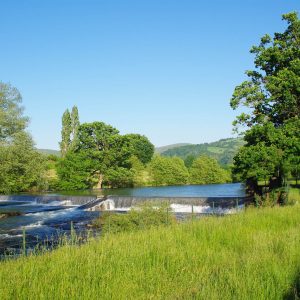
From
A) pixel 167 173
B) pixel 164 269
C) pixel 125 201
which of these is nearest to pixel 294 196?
pixel 164 269

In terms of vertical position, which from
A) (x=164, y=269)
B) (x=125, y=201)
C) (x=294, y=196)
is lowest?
(x=125, y=201)

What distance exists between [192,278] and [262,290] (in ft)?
3.89

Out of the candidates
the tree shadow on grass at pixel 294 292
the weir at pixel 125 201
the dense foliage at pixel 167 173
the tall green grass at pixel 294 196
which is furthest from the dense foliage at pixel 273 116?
the dense foliage at pixel 167 173

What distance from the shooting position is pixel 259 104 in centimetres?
2377

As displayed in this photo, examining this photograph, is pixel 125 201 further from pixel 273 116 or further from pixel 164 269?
pixel 164 269

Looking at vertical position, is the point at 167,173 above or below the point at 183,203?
A: above

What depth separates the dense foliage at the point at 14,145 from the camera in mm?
29331

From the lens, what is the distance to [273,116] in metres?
23.6

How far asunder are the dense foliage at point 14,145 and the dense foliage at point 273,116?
1681cm

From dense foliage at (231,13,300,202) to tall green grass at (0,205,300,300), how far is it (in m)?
11.2

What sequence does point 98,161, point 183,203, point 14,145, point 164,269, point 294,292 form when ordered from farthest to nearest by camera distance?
point 98,161
point 183,203
point 14,145
point 164,269
point 294,292

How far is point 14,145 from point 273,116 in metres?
19.3

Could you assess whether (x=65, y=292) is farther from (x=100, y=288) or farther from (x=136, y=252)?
(x=136, y=252)

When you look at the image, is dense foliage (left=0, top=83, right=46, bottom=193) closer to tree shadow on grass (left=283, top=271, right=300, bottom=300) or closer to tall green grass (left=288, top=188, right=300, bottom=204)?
tall green grass (left=288, top=188, right=300, bottom=204)
